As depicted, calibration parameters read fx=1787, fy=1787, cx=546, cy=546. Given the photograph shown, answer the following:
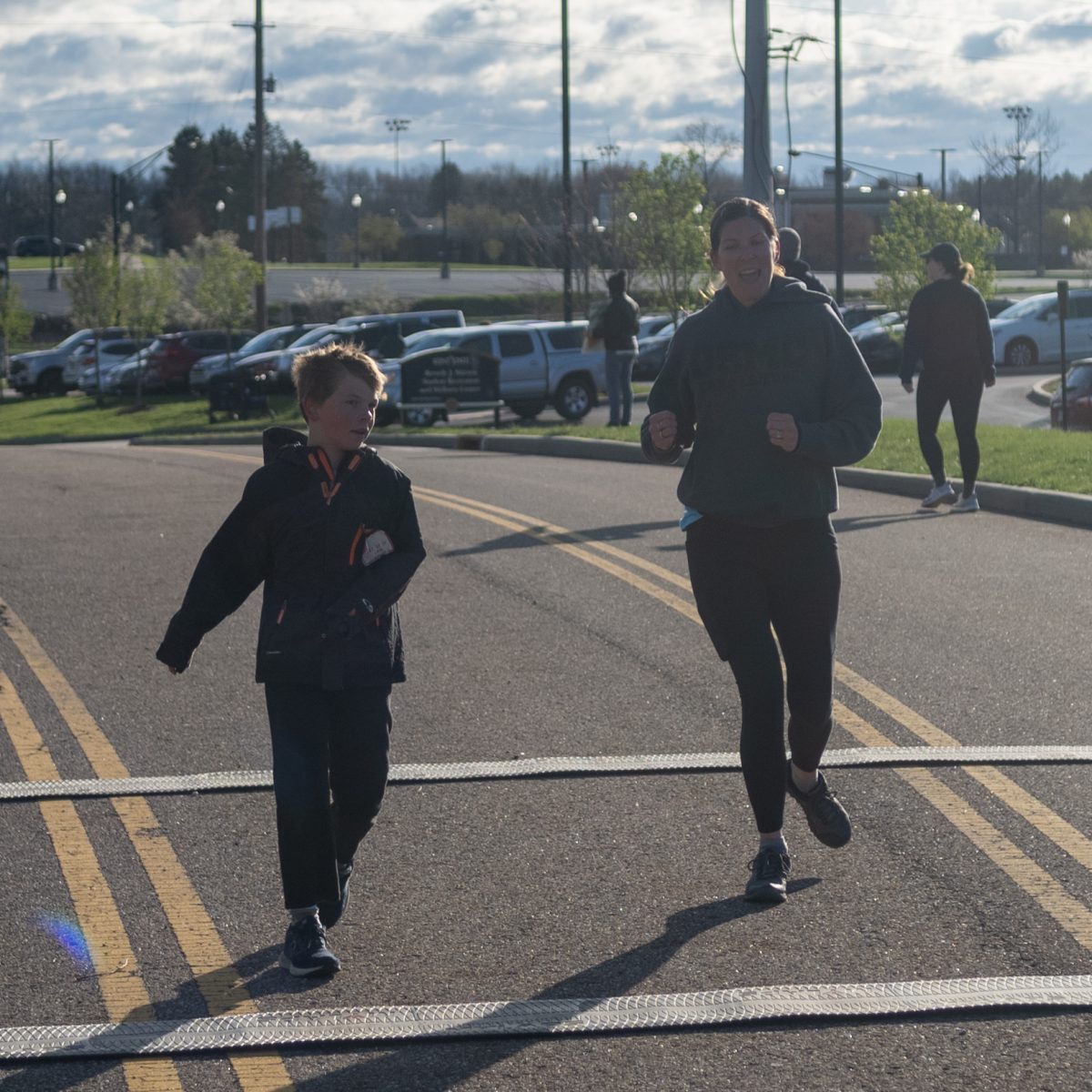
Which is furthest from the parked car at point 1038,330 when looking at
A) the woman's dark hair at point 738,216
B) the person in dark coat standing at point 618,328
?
the woman's dark hair at point 738,216

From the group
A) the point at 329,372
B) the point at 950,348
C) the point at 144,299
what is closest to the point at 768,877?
the point at 329,372

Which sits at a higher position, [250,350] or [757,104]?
[757,104]

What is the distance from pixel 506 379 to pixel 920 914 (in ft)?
80.2

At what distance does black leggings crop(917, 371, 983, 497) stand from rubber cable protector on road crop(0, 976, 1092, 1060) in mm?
8717

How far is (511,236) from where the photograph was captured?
121m

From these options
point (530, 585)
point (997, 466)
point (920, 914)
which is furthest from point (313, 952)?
point (997, 466)

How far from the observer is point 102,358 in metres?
47.3

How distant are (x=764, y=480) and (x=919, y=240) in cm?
2997

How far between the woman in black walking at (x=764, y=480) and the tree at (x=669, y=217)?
27284 millimetres

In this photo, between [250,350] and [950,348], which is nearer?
[950,348]

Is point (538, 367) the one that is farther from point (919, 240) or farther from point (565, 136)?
point (565, 136)

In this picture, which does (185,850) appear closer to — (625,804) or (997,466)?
(625,804)

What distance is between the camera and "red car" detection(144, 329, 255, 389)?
1709 inches

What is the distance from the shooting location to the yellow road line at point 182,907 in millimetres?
3785
